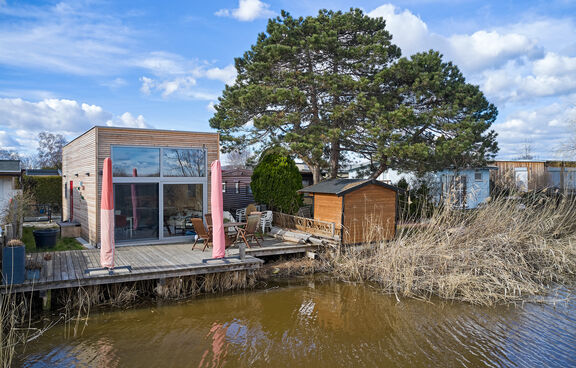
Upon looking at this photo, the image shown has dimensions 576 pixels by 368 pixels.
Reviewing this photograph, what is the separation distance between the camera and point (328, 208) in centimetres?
1163

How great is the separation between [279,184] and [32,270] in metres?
8.57

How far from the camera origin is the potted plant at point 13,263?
6.27 meters

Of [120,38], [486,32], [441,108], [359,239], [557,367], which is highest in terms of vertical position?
[486,32]

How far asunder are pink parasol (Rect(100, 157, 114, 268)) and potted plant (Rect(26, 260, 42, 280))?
3.72 feet

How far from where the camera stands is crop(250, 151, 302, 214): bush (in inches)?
551

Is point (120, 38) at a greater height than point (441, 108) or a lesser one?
greater

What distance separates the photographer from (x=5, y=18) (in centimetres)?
1009

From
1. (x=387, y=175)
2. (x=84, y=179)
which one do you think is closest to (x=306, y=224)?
(x=84, y=179)

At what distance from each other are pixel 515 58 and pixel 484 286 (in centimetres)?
1211

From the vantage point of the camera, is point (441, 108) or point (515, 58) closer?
point (441, 108)

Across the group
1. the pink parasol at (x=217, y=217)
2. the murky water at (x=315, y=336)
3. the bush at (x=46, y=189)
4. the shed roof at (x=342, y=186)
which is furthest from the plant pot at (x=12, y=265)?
the bush at (x=46, y=189)

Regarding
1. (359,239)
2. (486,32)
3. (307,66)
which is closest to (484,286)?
(359,239)

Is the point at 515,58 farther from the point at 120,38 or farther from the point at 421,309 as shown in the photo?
the point at 120,38

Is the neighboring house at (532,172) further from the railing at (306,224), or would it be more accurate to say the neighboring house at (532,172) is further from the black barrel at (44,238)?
the black barrel at (44,238)
